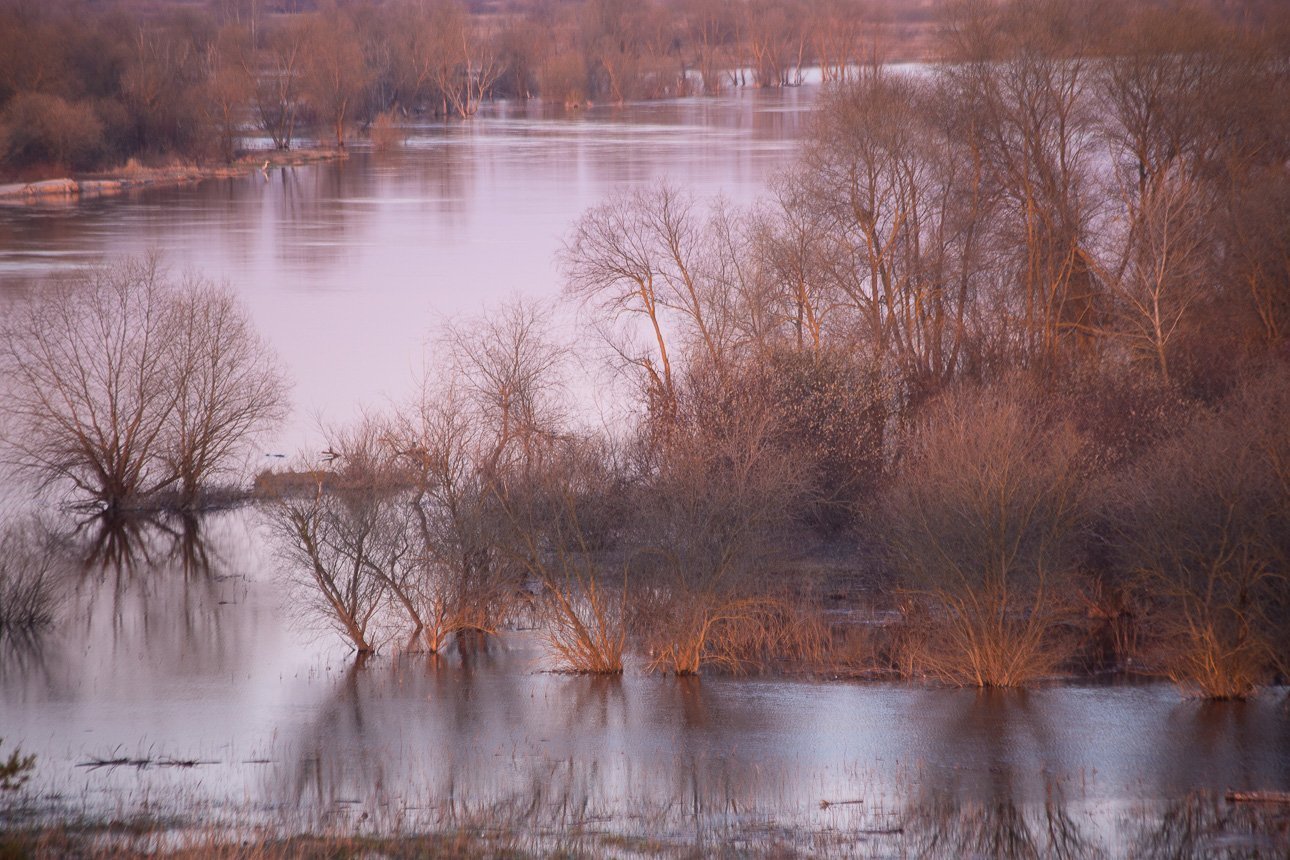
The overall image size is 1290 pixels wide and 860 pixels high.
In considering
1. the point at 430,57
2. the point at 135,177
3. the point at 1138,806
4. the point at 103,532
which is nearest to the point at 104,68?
the point at 135,177

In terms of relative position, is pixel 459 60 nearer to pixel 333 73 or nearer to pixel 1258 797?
pixel 333 73

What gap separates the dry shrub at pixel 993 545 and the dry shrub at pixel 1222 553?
3.43 feet

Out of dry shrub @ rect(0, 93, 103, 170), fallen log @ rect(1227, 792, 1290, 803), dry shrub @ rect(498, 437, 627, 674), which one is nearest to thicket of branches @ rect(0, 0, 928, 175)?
dry shrub @ rect(0, 93, 103, 170)

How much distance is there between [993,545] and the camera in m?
16.3

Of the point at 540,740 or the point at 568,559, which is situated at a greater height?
the point at 568,559

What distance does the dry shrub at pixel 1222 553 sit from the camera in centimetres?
1515

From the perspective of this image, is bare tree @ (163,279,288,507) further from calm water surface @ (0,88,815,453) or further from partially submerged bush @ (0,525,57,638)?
partially submerged bush @ (0,525,57,638)

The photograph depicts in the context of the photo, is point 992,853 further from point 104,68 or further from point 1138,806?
point 104,68

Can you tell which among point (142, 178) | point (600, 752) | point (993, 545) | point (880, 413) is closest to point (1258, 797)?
point (993, 545)

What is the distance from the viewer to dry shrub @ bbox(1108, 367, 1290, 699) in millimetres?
15148

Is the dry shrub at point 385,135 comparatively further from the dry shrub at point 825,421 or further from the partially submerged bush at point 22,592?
the partially submerged bush at point 22,592

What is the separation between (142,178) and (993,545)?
179 ft

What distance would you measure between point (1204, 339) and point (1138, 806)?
45.3 ft

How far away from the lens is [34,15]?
6756cm
